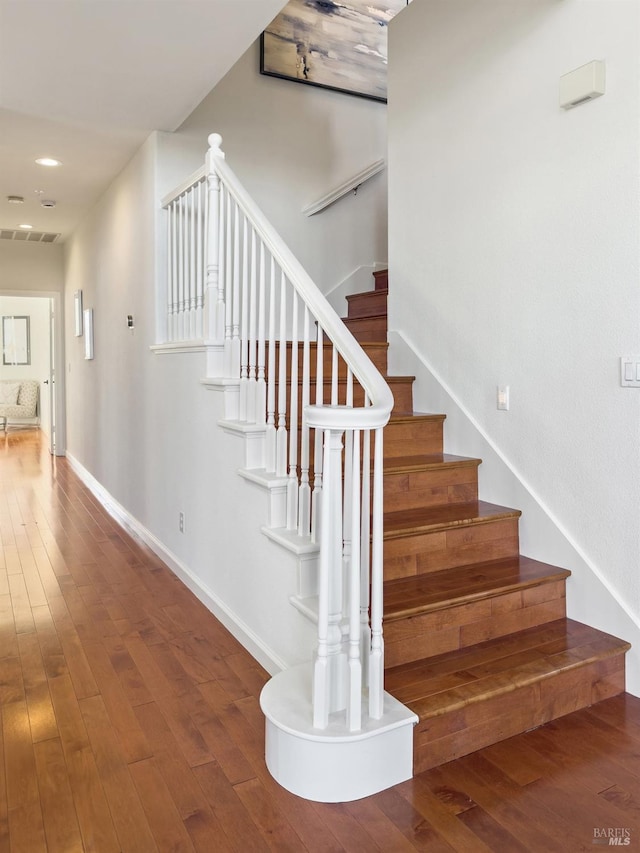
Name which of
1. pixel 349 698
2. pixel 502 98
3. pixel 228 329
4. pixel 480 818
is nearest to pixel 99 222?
pixel 228 329

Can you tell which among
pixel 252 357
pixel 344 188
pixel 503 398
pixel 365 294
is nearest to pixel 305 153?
pixel 344 188

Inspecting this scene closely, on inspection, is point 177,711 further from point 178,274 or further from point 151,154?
point 151,154

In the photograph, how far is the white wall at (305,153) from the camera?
14.6ft

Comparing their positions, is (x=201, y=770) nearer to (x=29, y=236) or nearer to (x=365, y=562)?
(x=365, y=562)

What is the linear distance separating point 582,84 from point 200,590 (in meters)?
2.84

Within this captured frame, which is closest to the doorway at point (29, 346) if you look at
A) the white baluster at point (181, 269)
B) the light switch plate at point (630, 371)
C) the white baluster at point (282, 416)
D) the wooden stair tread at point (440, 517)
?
the white baluster at point (181, 269)

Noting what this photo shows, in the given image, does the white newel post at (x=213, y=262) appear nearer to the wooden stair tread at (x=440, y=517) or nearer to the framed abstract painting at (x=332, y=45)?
the wooden stair tread at (x=440, y=517)

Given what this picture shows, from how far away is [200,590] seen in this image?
3.38m

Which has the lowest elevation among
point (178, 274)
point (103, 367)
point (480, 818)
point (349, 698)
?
point (480, 818)

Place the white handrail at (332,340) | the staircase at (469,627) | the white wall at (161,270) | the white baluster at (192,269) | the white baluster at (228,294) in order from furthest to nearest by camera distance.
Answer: the white baluster at (192,269)
the white wall at (161,270)
the white baluster at (228,294)
the staircase at (469,627)
the white handrail at (332,340)

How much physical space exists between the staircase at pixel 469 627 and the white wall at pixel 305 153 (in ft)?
7.63

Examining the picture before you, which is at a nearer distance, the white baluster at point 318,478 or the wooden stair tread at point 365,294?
the white baluster at point 318,478

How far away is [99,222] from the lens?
5703mm

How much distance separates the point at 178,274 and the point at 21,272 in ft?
15.3
